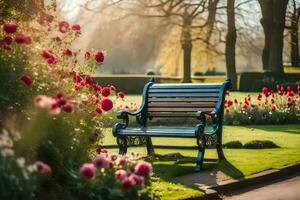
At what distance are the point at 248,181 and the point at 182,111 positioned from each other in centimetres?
294

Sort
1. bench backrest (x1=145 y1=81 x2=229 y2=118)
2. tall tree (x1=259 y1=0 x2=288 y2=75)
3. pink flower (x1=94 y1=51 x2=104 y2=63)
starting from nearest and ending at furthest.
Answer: pink flower (x1=94 y1=51 x2=104 y2=63) → bench backrest (x1=145 y1=81 x2=229 y2=118) → tall tree (x1=259 y1=0 x2=288 y2=75)

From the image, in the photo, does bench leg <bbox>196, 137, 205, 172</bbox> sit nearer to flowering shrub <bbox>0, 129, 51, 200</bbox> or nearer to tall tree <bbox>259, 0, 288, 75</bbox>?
flowering shrub <bbox>0, 129, 51, 200</bbox>

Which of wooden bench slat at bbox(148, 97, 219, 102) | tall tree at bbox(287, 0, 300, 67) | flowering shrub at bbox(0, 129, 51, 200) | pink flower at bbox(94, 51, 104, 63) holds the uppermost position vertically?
tall tree at bbox(287, 0, 300, 67)

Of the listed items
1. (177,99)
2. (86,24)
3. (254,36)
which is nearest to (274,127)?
(177,99)

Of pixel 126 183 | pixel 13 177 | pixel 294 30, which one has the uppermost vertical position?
pixel 294 30

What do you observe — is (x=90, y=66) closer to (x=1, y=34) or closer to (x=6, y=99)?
(x=1, y=34)

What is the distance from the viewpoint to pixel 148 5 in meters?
41.5

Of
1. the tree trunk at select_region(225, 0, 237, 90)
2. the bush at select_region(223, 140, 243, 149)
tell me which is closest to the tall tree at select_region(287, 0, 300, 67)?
the tree trunk at select_region(225, 0, 237, 90)

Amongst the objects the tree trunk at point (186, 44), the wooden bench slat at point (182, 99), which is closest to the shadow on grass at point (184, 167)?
the wooden bench slat at point (182, 99)

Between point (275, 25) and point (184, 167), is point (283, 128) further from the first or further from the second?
point (275, 25)

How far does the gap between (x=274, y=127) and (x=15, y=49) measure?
40.0 feet

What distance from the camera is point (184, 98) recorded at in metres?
11.7

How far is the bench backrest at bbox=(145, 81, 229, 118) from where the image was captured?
36.8 feet

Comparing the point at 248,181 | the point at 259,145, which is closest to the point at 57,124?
the point at 248,181
